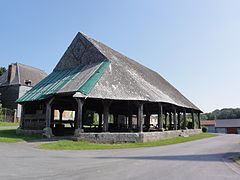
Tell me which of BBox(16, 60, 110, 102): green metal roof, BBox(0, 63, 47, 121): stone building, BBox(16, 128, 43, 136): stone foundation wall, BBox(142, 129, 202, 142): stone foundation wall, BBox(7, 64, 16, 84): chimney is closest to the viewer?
BBox(16, 60, 110, 102): green metal roof

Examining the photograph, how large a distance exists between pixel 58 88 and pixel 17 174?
11.1 m

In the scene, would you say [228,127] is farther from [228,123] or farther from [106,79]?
[106,79]

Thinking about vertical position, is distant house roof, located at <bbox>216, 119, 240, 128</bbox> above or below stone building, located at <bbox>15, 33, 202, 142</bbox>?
below

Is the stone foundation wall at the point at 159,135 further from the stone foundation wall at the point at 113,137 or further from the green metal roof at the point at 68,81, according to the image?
the green metal roof at the point at 68,81

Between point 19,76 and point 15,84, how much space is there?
2000mm

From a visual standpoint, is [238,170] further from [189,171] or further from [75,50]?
[75,50]

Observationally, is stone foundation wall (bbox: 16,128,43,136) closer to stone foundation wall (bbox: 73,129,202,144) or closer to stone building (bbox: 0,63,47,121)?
stone foundation wall (bbox: 73,129,202,144)

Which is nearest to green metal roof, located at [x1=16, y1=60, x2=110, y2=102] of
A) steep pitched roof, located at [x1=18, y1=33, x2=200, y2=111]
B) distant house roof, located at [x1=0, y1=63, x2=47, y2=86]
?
steep pitched roof, located at [x1=18, y1=33, x2=200, y2=111]

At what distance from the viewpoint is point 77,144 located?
12.4 m

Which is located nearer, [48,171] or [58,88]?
[48,171]

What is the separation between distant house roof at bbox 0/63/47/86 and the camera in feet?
120

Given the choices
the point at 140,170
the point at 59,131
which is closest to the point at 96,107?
the point at 59,131

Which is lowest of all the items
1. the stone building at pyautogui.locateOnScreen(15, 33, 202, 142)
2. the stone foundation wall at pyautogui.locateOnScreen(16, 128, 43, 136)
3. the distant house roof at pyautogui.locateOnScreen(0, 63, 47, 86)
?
the stone foundation wall at pyautogui.locateOnScreen(16, 128, 43, 136)

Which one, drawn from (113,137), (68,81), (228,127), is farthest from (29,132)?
(228,127)
